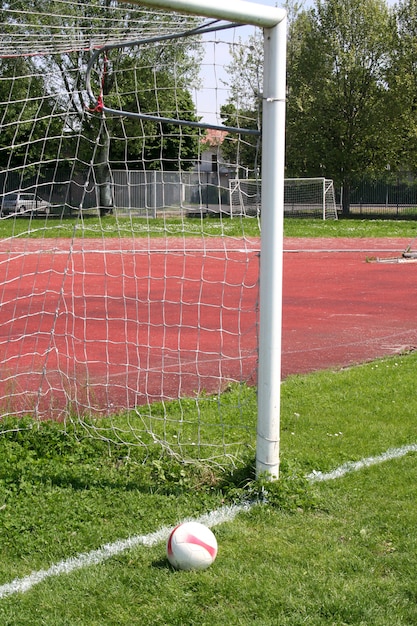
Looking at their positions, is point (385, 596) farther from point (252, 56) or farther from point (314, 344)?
point (314, 344)

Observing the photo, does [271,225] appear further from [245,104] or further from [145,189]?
[145,189]

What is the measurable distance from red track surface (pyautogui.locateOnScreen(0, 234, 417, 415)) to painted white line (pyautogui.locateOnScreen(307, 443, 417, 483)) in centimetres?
124

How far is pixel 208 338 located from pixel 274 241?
4.94 m

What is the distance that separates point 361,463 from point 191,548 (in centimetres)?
184

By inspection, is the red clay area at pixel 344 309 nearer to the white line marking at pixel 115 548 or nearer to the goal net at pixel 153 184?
the goal net at pixel 153 184

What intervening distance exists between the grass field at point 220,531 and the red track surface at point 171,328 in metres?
1.01

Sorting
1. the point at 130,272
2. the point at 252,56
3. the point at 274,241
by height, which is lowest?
the point at 130,272

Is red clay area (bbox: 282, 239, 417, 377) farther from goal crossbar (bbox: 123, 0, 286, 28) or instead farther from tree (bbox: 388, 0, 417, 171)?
tree (bbox: 388, 0, 417, 171)

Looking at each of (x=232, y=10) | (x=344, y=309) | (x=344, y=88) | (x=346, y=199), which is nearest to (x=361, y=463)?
(x=232, y=10)

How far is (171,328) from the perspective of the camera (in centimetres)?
1013

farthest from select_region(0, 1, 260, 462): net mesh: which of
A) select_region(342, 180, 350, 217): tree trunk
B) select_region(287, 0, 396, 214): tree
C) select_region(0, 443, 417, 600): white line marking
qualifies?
select_region(342, 180, 350, 217): tree trunk

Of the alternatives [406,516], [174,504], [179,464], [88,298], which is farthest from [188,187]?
[88,298]

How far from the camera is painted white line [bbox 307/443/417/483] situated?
5.08 metres

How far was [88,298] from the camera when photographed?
1253 centimetres
